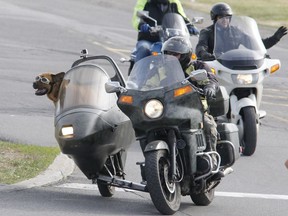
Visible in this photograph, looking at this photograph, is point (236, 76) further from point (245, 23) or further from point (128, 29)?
point (128, 29)

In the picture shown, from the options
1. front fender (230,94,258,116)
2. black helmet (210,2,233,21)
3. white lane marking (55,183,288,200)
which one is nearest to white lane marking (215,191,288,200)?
white lane marking (55,183,288,200)

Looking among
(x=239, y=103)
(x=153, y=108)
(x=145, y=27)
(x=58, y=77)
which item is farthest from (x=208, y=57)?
(x=153, y=108)

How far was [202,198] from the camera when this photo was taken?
1048 centimetres

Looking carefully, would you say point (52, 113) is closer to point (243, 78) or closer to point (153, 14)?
point (153, 14)

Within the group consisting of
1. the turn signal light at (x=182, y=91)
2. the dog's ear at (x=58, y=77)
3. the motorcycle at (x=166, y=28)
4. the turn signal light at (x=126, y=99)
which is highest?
the turn signal light at (x=182, y=91)

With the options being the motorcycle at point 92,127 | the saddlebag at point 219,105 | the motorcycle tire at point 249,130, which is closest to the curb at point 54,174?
the motorcycle at point 92,127

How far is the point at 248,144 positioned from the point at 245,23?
1968 mm

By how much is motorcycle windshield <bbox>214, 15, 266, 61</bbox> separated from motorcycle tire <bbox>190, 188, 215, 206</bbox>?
4052 millimetres

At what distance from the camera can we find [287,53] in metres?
28.3

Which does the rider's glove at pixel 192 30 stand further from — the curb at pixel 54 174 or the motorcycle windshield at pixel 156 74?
the motorcycle windshield at pixel 156 74

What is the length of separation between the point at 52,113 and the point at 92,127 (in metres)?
6.62

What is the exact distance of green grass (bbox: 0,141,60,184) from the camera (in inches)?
440

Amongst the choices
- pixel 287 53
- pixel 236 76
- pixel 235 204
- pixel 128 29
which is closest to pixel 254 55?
pixel 236 76

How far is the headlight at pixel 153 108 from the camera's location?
9812 mm
